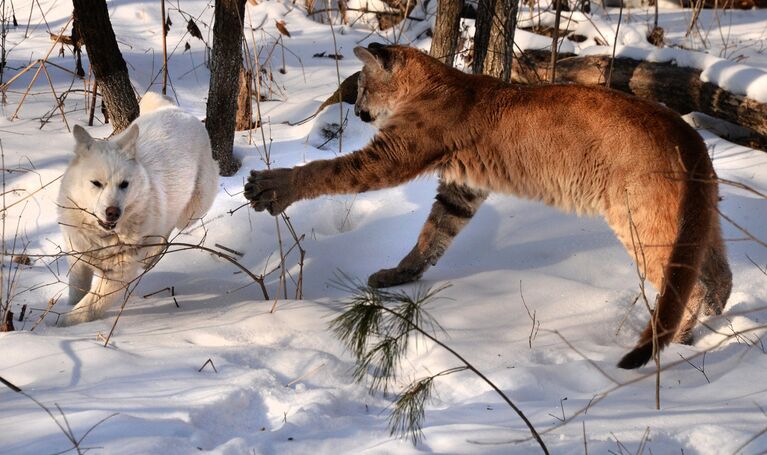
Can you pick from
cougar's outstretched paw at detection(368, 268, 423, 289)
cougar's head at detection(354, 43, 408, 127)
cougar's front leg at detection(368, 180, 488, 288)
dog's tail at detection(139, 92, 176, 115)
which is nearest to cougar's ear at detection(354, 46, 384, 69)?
cougar's head at detection(354, 43, 408, 127)

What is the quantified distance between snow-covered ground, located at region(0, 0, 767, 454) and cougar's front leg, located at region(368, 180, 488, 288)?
5.9 inches

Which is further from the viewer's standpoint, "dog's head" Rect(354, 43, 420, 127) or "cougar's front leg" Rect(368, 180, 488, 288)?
"cougar's front leg" Rect(368, 180, 488, 288)

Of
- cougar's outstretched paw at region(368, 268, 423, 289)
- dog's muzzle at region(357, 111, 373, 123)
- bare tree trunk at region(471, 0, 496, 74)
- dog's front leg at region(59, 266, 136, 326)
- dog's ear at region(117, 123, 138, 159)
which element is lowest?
cougar's outstretched paw at region(368, 268, 423, 289)

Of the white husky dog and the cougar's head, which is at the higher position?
the cougar's head

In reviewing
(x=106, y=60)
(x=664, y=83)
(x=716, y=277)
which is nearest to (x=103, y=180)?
(x=106, y=60)

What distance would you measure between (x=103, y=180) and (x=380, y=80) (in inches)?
70.4

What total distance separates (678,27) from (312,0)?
5.00 meters

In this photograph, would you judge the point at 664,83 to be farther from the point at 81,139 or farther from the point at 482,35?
the point at 81,139

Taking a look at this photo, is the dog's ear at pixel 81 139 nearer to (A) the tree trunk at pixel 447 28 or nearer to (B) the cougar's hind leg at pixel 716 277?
(A) the tree trunk at pixel 447 28

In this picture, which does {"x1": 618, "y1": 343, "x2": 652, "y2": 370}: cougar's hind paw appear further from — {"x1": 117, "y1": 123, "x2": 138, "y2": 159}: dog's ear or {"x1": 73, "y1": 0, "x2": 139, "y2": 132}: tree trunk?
{"x1": 73, "y1": 0, "x2": 139, "y2": 132}: tree trunk

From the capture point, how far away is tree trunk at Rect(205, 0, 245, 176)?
6.59 metres

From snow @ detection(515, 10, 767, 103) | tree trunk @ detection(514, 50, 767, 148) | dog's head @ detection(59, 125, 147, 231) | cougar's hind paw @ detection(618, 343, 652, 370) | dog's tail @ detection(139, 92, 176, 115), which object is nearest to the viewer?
cougar's hind paw @ detection(618, 343, 652, 370)

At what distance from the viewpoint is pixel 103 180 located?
4875mm

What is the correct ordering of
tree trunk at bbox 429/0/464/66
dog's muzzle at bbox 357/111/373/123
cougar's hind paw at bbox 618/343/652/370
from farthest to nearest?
1. tree trunk at bbox 429/0/464/66
2. dog's muzzle at bbox 357/111/373/123
3. cougar's hind paw at bbox 618/343/652/370
